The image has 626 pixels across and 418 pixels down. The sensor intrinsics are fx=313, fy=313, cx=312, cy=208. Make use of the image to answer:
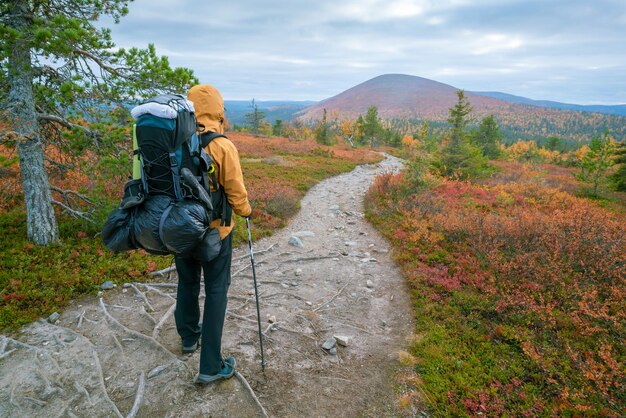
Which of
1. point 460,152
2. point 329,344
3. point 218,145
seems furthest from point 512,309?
point 460,152

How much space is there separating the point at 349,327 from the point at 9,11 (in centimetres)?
826

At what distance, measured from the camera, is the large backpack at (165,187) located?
9.45 feet

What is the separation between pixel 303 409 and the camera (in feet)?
12.3

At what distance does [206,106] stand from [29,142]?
193 inches

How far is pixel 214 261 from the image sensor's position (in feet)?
11.9

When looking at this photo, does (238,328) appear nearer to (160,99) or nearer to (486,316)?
(160,99)

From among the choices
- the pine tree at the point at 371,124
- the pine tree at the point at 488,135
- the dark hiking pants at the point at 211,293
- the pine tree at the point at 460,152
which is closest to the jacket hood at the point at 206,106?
the dark hiking pants at the point at 211,293

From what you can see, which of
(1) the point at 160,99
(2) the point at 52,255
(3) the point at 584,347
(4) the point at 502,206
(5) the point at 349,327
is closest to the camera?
(1) the point at 160,99

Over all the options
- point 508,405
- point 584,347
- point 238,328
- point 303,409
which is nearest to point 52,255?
point 238,328

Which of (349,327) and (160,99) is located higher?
(160,99)

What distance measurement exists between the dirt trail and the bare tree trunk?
7.36ft

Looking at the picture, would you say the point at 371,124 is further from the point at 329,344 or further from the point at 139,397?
the point at 139,397

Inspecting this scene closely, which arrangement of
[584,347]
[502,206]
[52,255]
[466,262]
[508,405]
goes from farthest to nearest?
[502,206] < [466,262] < [52,255] < [584,347] < [508,405]

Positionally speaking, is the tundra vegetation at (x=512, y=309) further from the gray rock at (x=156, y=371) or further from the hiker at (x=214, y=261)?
the gray rock at (x=156, y=371)
